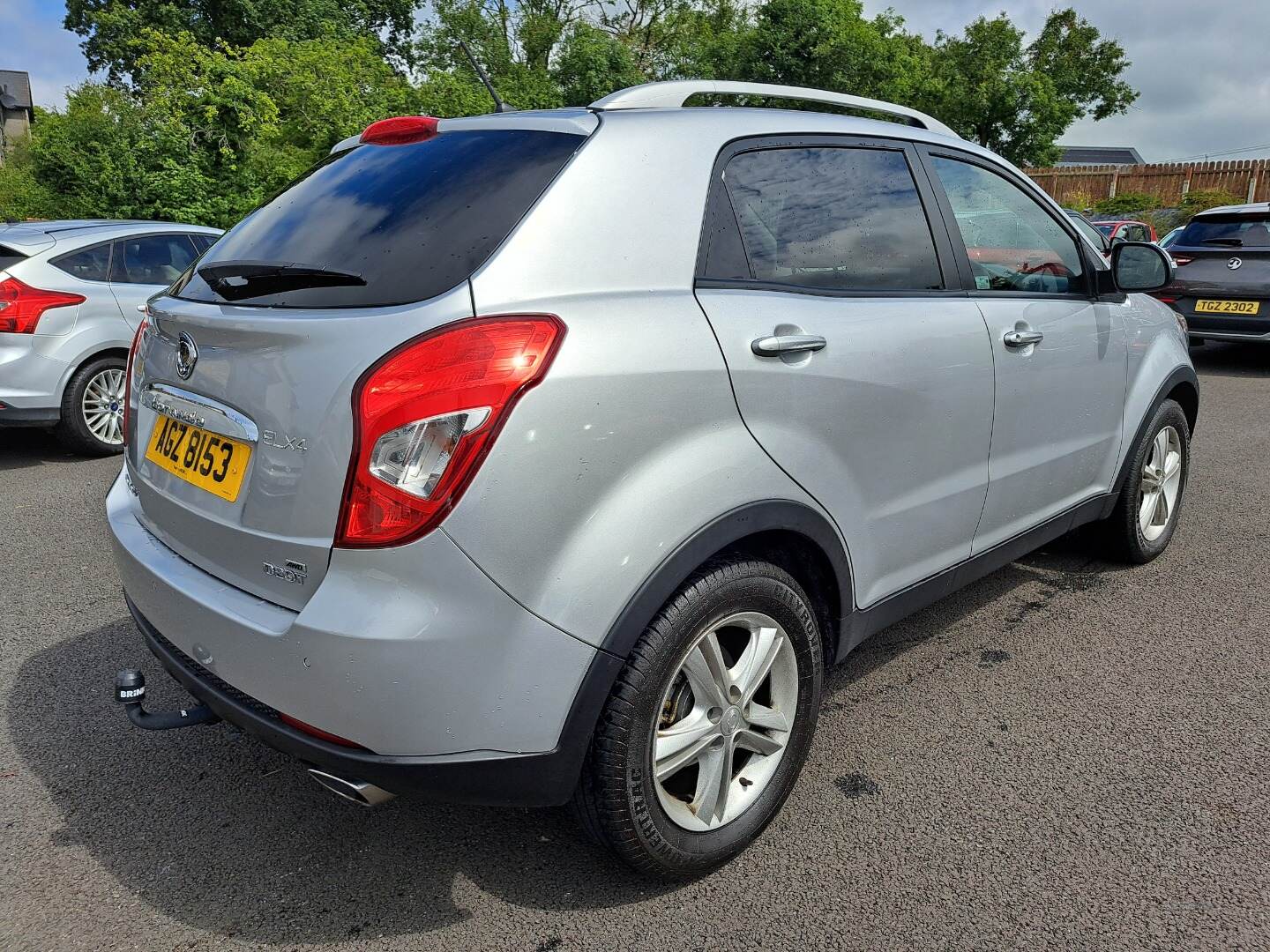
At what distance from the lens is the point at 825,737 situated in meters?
2.85

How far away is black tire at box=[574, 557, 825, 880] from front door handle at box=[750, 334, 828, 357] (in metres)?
0.47

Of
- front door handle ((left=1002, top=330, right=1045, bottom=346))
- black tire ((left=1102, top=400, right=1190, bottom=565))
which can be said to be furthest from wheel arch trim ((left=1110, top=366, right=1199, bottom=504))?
front door handle ((left=1002, top=330, right=1045, bottom=346))

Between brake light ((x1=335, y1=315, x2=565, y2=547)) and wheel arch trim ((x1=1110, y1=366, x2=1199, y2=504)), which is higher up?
brake light ((x1=335, y1=315, x2=565, y2=547))

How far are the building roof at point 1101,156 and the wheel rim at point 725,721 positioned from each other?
77087mm

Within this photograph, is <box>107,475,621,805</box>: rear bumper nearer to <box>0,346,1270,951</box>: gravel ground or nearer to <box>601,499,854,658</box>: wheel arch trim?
<box>601,499,854,658</box>: wheel arch trim

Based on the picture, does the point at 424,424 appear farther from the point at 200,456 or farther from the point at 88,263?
the point at 88,263

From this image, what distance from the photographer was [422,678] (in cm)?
174

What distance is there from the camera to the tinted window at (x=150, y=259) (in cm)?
667

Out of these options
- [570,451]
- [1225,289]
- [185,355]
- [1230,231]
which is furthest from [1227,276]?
[185,355]

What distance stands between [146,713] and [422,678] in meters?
0.99

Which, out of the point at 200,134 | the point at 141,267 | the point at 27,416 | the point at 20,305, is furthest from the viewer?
the point at 200,134

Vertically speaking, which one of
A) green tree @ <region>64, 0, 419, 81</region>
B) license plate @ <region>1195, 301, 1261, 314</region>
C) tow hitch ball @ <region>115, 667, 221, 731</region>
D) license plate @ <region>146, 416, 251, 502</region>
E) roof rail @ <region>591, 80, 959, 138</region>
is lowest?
tow hitch ball @ <region>115, 667, 221, 731</region>

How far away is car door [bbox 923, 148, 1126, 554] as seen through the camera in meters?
2.96

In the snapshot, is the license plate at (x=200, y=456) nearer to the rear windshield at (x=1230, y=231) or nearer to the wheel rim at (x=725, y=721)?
the wheel rim at (x=725, y=721)
